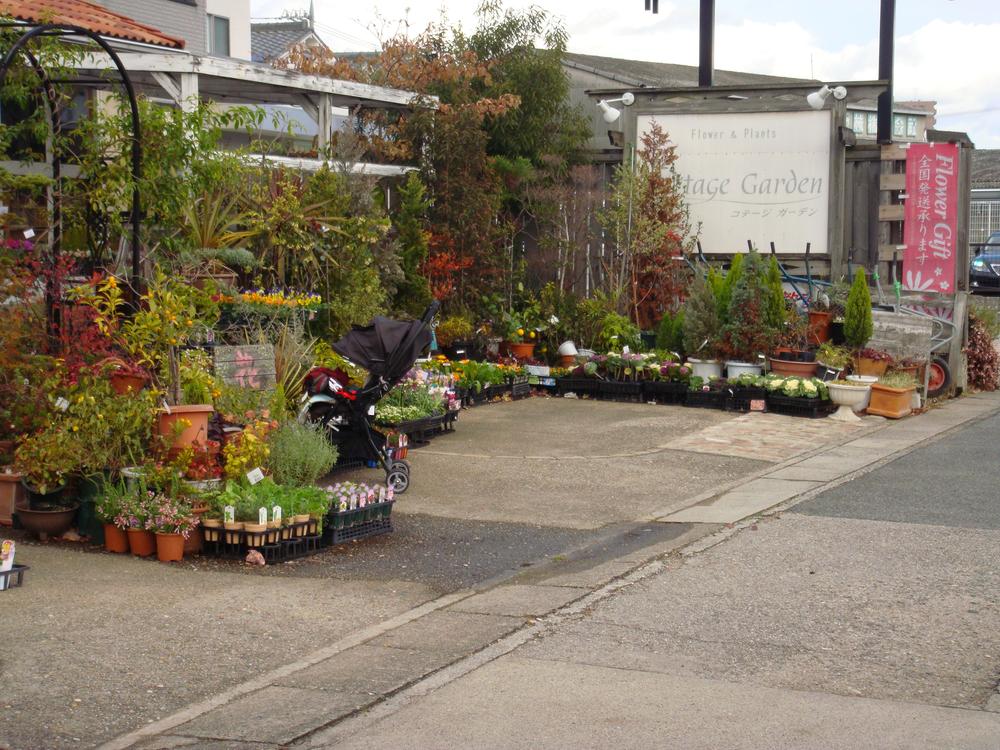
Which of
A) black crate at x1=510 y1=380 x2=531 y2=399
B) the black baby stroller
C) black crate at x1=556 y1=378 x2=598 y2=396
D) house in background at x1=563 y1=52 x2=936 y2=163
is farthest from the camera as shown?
house in background at x1=563 y1=52 x2=936 y2=163

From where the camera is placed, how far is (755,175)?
1939 centimetres

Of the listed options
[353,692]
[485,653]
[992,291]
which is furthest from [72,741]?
[992,291]

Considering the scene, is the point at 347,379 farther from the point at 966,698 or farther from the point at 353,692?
the point at 966,698

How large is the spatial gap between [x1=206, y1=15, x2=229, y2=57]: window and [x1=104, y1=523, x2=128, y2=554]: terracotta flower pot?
29883mm

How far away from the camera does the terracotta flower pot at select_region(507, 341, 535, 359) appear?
1788 centimetres

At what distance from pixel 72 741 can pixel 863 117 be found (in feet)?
137

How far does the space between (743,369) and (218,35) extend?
990 inches

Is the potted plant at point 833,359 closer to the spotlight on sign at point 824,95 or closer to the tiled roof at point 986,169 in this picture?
the spotlight on sign at point 824,95

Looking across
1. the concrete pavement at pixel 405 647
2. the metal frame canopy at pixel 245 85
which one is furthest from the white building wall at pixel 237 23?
the concrete pavement at pixel 405 647

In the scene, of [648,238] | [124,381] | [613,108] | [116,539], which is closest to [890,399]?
[648,238]

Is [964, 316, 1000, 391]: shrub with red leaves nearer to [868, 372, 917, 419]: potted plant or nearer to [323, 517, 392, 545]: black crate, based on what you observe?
[868, 372, 917, 419]: potted plant

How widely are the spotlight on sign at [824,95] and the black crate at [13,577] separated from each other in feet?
48.5

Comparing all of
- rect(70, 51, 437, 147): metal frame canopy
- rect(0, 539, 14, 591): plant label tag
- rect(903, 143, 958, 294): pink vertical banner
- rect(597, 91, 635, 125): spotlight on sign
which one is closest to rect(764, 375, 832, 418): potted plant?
rect(903, 143, 958, 294): pink vertical banner

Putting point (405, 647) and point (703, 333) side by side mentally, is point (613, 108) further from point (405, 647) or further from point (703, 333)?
point (405, 647)
